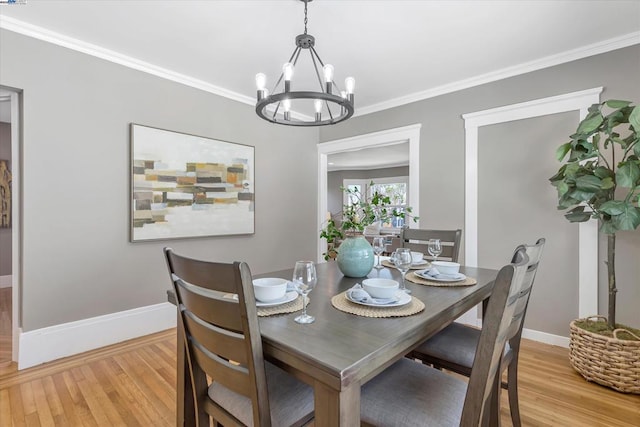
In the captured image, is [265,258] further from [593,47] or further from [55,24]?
[593,47]

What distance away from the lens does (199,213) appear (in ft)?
10.3

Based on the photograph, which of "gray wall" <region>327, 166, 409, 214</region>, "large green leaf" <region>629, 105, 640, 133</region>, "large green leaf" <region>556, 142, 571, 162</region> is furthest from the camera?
"gray wall" <region>327, 166, 409, 214</region>

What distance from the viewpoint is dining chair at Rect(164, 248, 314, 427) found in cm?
84

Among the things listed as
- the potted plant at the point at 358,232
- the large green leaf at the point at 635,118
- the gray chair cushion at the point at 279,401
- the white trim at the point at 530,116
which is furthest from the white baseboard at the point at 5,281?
the large green leaf at the point at 635,118

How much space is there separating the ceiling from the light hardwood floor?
8.06 ft

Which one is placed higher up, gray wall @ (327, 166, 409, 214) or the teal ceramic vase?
gray wall @ (327, 166, 409, 214)

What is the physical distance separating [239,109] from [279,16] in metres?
1.56

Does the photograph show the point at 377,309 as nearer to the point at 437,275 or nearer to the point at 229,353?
the point at 229,353

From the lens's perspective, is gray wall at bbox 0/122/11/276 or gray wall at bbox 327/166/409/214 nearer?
gray wall at bbox 0/122/11/276

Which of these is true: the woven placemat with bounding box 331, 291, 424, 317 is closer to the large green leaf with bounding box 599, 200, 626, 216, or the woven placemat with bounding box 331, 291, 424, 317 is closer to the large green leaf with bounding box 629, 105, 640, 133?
the large green leaf with bounding box 599, 200, 626, 216

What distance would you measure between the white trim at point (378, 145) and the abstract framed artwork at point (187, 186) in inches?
43.8

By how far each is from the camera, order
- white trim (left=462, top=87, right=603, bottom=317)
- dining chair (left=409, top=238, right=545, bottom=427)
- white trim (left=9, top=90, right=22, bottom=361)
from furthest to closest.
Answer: white trim (left=462, top=87, right=603, bottom=317) → white trim (left=9, top=90, right=22, bottom=361) → dining chair (left=409, top=238, right=545, bottom=427)

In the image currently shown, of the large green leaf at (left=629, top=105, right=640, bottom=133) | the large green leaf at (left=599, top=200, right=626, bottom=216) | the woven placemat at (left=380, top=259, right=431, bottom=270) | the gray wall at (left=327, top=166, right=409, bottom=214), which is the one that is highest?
the gray wall at (left=327, top=166, right=409, bottom=214)

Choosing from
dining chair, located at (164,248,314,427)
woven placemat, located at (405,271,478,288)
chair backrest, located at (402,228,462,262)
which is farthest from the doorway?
chair backrest, located at (402,228,462,262)
